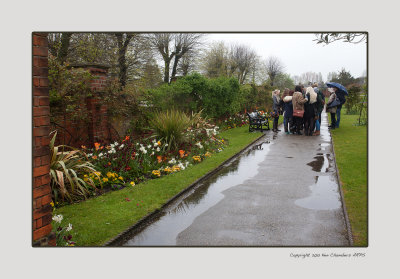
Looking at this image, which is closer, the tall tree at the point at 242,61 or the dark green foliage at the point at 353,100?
the tall tree at the point at 242,61

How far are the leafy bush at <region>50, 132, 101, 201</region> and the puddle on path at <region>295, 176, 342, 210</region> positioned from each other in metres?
3.78

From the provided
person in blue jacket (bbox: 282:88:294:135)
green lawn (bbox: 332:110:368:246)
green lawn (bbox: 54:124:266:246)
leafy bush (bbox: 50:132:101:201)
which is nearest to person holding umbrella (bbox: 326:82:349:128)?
person in blue jacket (bbox: 282:88:294:135)

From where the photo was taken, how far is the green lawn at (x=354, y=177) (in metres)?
5.04

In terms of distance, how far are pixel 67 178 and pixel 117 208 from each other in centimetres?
114

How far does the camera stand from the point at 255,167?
367 inches

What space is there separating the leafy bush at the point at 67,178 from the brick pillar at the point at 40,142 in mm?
2283

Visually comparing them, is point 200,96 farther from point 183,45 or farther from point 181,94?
point 183,45

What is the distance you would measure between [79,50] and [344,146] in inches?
357

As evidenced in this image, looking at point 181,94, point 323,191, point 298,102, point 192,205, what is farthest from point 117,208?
point 298,102

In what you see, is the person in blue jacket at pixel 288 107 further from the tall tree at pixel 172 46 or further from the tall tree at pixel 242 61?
the tall tree at pixel 242 61

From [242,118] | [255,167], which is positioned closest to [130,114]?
[255,167]

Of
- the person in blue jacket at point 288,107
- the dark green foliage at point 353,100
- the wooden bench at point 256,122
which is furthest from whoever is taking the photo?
the dark green foliage at point 353,100

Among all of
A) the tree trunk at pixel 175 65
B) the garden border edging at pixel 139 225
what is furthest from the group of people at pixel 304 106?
the garden border edging at pixel 139 225

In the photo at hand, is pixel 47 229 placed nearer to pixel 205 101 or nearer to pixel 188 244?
pixel 188 244
